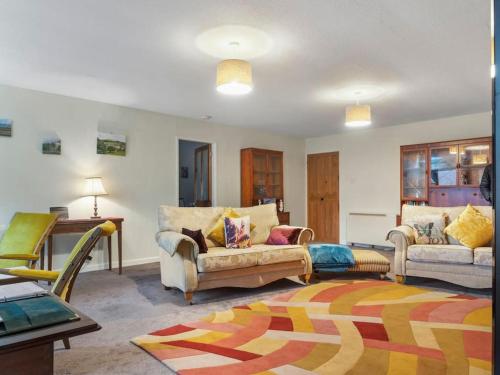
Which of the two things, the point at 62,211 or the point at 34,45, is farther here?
the point at 62,211

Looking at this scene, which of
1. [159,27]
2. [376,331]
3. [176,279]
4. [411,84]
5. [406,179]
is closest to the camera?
[376,331]

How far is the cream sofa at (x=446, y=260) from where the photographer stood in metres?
3.59

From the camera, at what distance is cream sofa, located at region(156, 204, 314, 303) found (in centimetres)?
333

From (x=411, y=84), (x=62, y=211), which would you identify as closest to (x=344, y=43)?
(x=411, y=84)

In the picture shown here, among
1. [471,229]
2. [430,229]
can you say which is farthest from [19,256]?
[471,229]

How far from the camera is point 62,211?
4.39 m

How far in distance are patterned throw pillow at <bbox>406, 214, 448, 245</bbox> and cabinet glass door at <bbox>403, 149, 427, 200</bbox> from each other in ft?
6.20

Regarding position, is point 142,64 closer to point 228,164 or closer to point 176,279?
point 176,279

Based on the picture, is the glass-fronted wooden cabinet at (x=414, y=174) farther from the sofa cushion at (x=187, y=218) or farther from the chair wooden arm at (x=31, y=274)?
the chair wooden arm at (x=31, y=274)

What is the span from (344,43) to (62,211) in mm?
3730

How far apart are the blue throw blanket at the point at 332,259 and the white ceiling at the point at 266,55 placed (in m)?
1.95

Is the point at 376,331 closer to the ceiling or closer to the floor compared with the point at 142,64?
closer to the floor

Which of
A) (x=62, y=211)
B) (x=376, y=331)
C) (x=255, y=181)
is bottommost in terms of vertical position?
(x=376, y=331)

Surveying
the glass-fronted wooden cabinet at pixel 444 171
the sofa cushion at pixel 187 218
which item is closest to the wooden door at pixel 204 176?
the sofa cushion at pixel 187 218
